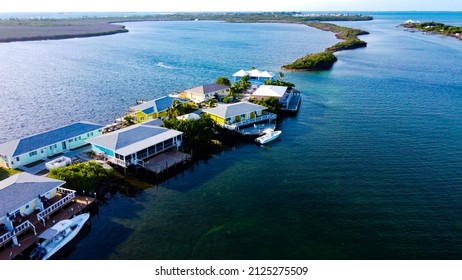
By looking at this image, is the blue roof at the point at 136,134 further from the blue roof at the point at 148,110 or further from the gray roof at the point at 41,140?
the blue roof at the point at 148,110

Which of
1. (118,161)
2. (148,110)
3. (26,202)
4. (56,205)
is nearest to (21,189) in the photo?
(26,202)

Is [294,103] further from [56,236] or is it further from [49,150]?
[56,236]

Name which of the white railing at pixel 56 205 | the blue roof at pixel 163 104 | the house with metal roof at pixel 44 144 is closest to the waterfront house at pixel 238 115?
the blue roof at pixel 163 104

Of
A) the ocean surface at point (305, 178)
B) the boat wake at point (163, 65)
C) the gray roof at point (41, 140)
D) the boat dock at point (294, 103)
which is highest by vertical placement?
the gray roof at point (41, 140)

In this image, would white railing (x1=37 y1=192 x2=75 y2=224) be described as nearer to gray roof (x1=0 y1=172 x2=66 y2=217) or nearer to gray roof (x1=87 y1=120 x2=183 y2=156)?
gray roof (x1=0 y1=172 x2=66 y2=217)

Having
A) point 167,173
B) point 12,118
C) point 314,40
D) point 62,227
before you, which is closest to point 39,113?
point 12,118

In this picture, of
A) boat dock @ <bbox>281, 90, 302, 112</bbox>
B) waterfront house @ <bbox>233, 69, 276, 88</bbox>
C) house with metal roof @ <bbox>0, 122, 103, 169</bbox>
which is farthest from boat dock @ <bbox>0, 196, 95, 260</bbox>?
waterfront house @ <bbox>233, 69, 276, 88</bbox>
